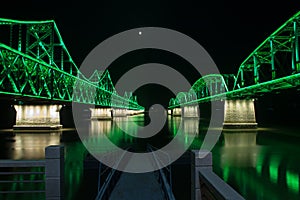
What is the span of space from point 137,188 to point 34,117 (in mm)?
46101

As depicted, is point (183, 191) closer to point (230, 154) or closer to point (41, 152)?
point (230, 154)

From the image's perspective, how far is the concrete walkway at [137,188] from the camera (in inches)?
490

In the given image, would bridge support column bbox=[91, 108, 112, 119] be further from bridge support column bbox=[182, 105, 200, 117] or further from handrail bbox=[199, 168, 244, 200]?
handrail bbox=[199, 168, 244, 200]

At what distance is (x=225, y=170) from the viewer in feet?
60.8

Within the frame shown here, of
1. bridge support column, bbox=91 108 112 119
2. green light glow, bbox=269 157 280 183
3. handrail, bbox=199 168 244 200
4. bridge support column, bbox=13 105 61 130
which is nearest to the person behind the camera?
handrail, bbox=199 168 244 200

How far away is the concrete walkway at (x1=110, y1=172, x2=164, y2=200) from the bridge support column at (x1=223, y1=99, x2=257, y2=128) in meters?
41.4

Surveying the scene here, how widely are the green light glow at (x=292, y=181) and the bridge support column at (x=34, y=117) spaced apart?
1769 inches

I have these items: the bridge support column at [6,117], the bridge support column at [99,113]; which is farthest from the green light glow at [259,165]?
the bridge support column at [99,113]

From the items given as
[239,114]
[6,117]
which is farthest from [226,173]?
[6,117]

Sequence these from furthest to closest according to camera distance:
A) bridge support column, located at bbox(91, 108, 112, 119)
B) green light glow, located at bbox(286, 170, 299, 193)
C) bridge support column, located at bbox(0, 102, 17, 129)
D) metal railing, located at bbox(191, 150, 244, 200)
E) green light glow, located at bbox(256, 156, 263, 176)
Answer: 1. bridge support column, located at bbox(91, 108, 112, 119)
2. bridge support column, located at bbox(0, 102, 17, 129)
3. green light glow, located at bbox(256, 156, 263, 176)
4. green light glow, located at bbox(286, 170, 299, 193)
5. metal railing, located at bbox(191, 150, 244, 200)

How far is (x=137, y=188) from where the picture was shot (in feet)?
45.1

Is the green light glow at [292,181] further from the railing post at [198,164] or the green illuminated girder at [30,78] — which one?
the green illuminated girder at [30,78]

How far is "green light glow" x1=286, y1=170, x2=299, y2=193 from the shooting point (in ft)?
48.1

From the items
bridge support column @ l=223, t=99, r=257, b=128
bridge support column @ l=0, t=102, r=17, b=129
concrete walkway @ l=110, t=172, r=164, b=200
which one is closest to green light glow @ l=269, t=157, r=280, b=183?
concrete walkway @ l=110, t=172, r=164, b=200
